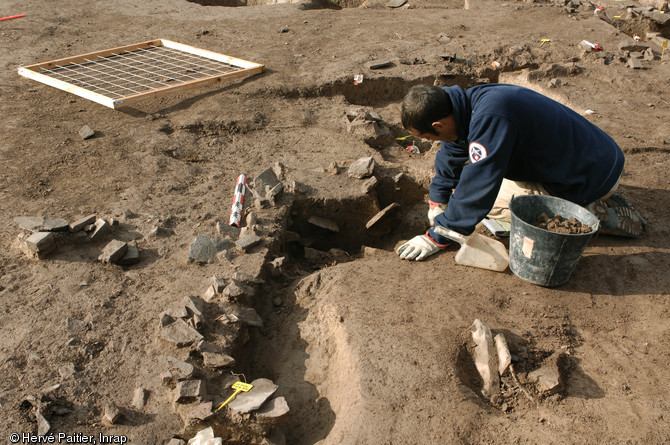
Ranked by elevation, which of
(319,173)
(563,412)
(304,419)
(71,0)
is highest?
(71,0)

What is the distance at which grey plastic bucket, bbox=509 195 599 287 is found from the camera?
2881 mm

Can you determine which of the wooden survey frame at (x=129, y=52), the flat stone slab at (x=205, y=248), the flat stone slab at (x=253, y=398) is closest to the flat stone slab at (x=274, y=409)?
the flat stone slab at (x=253, y=398)

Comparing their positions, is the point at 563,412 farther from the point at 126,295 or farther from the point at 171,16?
the point at 171,16

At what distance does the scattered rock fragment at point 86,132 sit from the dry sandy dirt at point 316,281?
Result: 0.06m

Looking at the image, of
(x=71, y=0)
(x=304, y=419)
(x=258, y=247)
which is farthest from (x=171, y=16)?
(x=304, y=419)

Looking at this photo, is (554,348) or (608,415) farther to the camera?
(554,348)

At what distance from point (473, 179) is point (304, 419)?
1.64 meters

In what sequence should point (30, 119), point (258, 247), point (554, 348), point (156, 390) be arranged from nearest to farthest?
point (156, 390) < point (554, 348) < point (258, 247) < point (30, 119)

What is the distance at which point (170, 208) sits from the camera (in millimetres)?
3820

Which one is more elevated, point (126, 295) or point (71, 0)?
point (71, 0)

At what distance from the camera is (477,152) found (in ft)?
9.89

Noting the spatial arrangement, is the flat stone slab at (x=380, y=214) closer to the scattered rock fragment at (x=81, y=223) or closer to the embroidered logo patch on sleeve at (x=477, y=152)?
the embroidered logo patch on sleeve at (x=477, y=152)

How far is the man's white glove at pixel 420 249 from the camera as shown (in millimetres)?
3356

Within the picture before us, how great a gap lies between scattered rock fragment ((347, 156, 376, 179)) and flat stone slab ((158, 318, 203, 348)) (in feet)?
6.53
